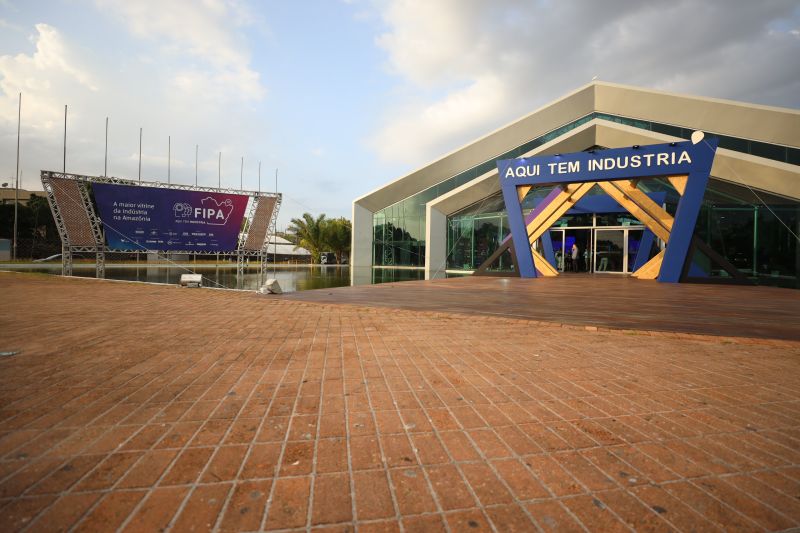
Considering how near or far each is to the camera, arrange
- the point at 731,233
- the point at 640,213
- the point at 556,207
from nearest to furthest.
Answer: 1. the point at 640,213
2. the point at 556,207
3. the point at 731,233

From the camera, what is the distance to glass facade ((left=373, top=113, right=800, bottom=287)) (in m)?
16.4

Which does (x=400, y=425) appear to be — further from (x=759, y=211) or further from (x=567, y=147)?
(x=567, y=147)

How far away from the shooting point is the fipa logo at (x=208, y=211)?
20869mm

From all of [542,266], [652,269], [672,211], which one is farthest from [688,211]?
[672,211]

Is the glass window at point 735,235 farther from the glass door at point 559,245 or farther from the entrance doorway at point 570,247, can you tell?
the glass door at point 559,245

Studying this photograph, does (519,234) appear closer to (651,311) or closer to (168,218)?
(651,311)

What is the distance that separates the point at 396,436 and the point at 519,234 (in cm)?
1493

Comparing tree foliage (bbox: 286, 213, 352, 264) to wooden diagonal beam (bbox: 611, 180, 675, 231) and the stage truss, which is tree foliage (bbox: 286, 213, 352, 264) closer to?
the stage truss

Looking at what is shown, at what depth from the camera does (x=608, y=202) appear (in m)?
19.8

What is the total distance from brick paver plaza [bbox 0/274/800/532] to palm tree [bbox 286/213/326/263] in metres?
36.7

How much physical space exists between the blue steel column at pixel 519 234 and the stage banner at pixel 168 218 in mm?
15528

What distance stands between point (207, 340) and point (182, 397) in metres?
1.79

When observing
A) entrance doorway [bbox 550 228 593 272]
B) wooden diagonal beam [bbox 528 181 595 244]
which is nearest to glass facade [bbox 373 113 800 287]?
entrance doorway [bbox 550 228 593 272]

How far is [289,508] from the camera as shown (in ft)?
4.93
